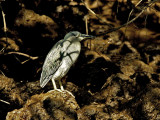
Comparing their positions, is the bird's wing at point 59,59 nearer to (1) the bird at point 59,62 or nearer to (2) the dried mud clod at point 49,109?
(1) the bird at point 59,62

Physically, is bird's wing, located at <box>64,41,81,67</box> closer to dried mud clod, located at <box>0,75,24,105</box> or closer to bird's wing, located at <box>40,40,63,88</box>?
bird's wing, located at <box>40,40,63,88</box>

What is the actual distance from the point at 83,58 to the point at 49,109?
8.54 ft

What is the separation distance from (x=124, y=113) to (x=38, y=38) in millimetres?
3126

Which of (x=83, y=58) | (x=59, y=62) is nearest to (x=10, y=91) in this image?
(x=59, y=62)

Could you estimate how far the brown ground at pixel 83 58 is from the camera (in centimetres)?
384

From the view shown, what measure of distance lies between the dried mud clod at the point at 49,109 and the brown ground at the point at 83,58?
27 millimetres

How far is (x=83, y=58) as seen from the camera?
5.71 metres

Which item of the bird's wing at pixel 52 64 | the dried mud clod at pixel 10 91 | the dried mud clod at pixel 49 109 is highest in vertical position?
the bird's wing at pixel 52 64

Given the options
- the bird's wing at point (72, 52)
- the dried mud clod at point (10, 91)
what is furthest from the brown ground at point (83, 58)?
the bird's wing at point (72, 52)

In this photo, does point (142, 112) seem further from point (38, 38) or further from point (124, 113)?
point (38, 38)

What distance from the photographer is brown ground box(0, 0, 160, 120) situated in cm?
384

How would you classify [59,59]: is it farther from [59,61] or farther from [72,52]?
[72,52]

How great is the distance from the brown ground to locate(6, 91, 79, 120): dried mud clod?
3cm

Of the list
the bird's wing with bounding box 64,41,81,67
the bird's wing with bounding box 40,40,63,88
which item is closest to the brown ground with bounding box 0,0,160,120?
the bird's wing with bounding box 40,40,63,88
